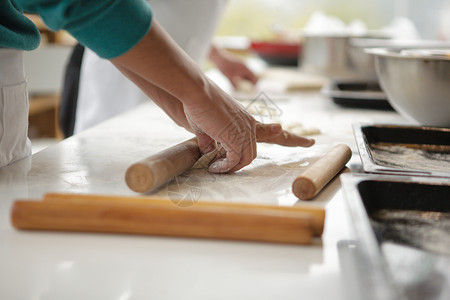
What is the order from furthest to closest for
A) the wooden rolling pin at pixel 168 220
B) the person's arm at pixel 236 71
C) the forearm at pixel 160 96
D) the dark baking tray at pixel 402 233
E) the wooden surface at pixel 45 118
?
the wooden surface at pixel 45 118 < the person's arm at pixel 236 71 < the forearm at pixel 160 96 < the wooden rolling pin at pixel 168 220 < the dark baking tray at pixel 402 233

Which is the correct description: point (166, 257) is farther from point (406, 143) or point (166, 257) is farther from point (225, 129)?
point (406, 143)

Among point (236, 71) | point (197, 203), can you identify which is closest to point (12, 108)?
point (197, 203)

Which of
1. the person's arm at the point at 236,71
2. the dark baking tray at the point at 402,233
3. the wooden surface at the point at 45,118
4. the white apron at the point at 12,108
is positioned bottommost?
the wooden surface at the point at 45,118

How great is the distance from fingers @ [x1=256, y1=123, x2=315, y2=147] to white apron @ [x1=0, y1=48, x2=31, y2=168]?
0.44 m

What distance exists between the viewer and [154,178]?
0.70 m

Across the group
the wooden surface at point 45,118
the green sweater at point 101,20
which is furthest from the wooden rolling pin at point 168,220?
the wooden surface at point 45,118

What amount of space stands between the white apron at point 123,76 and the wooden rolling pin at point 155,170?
115 cm

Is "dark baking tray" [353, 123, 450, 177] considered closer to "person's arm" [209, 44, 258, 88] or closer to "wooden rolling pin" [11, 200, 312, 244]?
"wooden rolling pin" [11, 200, 312, 244]

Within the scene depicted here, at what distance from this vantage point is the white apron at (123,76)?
1843mm

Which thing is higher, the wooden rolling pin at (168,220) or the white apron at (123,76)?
the wooden rolling pin at (168,220)

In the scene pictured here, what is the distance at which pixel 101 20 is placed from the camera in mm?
659

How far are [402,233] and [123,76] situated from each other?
146 cm

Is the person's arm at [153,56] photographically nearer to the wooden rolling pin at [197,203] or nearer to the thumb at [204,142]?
the thumb at [204,142]

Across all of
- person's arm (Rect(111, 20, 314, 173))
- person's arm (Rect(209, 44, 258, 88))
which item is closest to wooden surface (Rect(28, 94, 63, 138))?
person's arm (Rect(209, 44, 258, 88))
